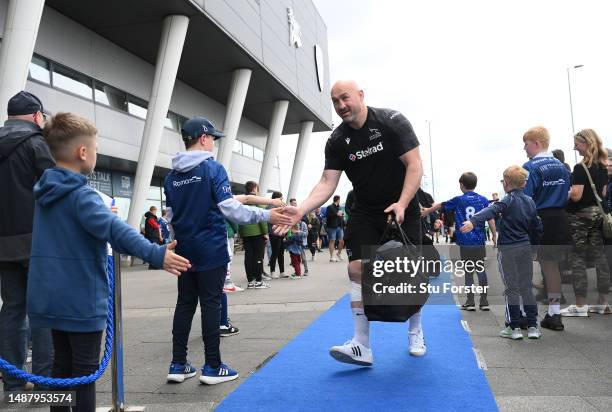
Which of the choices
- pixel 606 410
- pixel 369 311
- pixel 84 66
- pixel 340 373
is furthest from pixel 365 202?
pixel 84 66

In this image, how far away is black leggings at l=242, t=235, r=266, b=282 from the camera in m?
9.49

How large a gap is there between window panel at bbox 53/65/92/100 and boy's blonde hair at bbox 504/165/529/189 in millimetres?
15749

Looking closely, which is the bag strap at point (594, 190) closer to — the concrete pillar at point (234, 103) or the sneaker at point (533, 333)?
the sneaker at point (533, 333)

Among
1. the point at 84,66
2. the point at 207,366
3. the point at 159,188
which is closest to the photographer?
the point at 207,366

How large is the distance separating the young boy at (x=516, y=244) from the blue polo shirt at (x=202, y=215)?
2346mm

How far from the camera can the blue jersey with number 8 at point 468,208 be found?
6.45 m

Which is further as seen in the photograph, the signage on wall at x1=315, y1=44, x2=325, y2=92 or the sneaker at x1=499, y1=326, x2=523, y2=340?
the signage on wall at x1=315, y1=44, x2=325, y2=92

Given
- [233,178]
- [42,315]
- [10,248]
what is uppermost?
[233,178]

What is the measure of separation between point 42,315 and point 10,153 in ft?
5.13

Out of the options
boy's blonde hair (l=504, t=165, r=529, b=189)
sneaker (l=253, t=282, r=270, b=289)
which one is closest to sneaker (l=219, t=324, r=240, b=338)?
boy's blonde hair (l=504, t=165, r=529, b=189)

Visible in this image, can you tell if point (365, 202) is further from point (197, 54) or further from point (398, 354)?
point (197, 54)

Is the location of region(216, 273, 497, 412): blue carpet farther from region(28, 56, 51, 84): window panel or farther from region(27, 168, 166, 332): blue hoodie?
region(28, 56, 51, 84): window panel

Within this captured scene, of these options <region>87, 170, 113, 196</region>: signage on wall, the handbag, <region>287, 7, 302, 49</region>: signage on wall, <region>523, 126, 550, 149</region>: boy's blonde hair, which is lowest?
the handbag

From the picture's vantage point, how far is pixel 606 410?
9.15 feet
